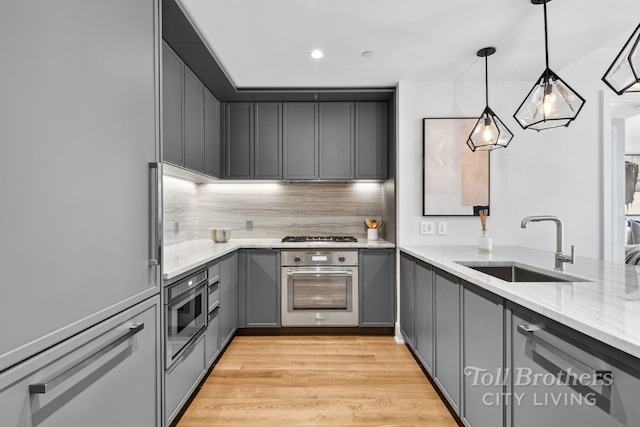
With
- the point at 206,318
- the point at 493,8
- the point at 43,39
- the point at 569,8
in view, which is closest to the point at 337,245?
the point at 206,318

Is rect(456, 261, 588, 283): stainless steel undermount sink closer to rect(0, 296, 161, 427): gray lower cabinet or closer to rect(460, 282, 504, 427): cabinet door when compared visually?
rect(460, 282, 504, 427): cabinet door

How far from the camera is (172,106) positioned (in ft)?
7.65

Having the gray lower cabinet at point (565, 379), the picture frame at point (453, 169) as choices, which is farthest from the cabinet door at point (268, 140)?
the gray lower cabinet at point (565, 379)

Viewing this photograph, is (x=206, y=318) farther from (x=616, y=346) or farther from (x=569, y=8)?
(x=569, y=8)

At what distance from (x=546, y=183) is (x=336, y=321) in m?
2.37

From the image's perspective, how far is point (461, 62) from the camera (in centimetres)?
276

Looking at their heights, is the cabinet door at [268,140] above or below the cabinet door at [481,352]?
above

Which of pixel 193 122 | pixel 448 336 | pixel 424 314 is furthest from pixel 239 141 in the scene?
pixel 448 336

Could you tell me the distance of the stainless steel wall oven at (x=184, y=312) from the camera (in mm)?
1776

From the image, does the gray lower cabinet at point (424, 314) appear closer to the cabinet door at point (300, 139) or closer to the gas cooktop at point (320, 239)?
the gas cooktop at point (320, 239)

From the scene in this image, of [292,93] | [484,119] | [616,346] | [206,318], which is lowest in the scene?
[206,318]

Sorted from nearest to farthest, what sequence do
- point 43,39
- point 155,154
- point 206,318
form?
point 43,39 < point 155,154 < point 206,318

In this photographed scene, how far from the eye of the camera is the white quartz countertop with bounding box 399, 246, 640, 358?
90 centimetres

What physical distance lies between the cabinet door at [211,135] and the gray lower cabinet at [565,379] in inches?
107
